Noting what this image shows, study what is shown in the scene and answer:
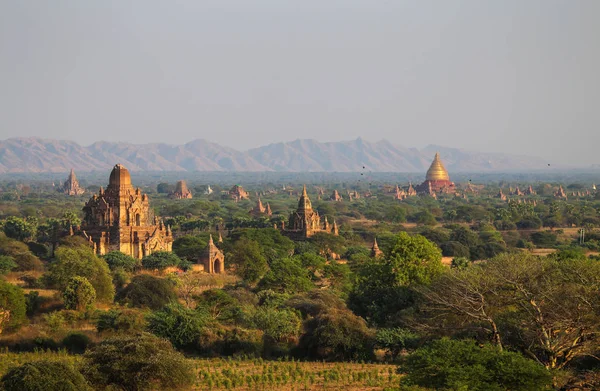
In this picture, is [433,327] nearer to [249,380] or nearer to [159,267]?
[249,380]

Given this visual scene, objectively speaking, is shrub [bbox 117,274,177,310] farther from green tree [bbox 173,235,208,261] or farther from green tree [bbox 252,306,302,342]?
green tree [bbox 173,235,208,261]

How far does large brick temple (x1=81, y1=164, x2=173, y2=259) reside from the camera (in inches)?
2313

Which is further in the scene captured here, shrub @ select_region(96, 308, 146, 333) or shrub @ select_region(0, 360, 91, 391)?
shrub @ select_region(96, 308, 146, 333)

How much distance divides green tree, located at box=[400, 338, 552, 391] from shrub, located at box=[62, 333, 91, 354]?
1496 cm

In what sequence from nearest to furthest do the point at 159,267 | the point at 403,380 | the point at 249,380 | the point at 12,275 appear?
the point at 403,380 < the point at 249,380 < the point at 12,275 < the point at 159,267

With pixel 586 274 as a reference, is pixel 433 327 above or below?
below

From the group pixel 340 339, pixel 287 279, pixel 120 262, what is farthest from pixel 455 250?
pixel 340 339

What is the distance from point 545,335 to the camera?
93.4ft

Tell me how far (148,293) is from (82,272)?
3.65 m

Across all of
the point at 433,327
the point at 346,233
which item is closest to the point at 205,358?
the point at 433,327

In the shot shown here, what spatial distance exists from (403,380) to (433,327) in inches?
254

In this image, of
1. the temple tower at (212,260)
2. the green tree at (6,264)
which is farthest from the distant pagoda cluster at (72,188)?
the green tree at (6,264)

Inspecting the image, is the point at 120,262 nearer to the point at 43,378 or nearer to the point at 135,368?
the point at 135,368

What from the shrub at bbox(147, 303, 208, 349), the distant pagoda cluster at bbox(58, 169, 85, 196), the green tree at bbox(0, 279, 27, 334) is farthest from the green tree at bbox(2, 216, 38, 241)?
the distant pagoda cluster at bbox(58, 169, 85, 196)
